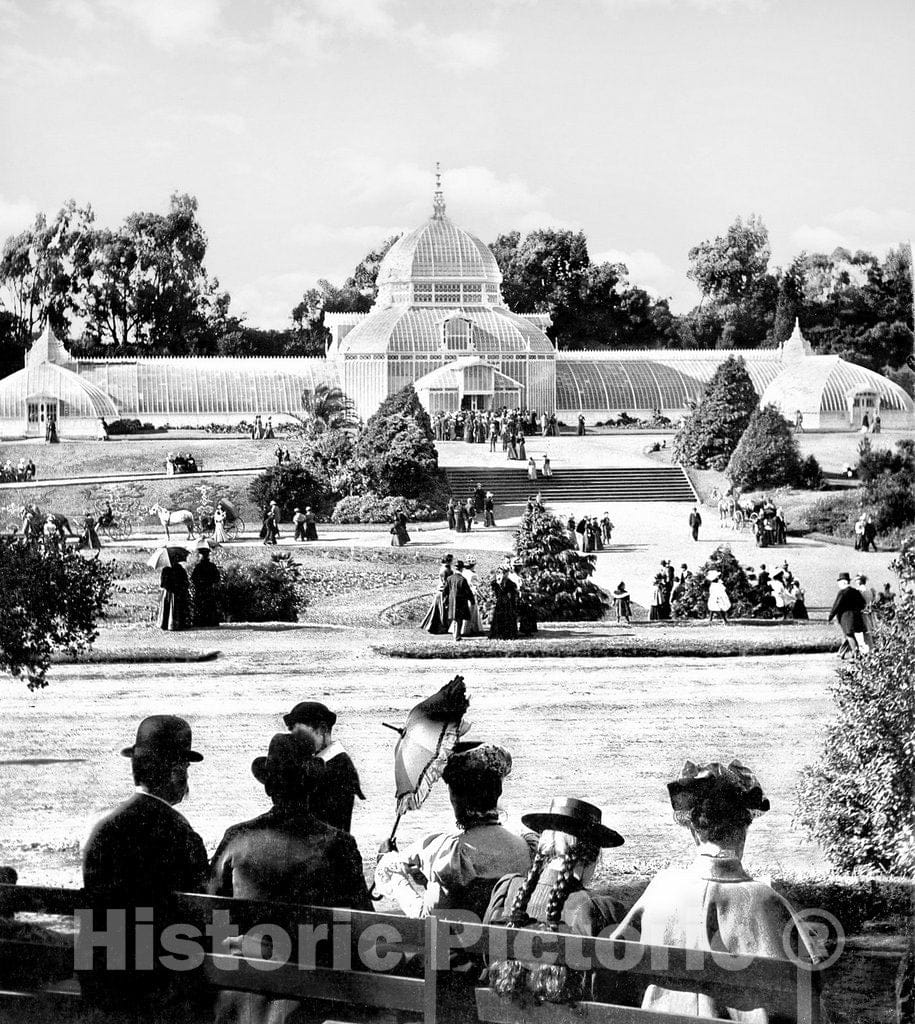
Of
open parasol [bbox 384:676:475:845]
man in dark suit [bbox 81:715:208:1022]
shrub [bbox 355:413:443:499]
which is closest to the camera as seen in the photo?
man in dark suit [bbox 81:715:208:1022]

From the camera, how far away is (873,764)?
545 cm

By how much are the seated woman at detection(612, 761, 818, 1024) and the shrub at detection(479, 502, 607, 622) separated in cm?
186

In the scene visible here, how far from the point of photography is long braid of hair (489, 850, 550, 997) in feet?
14.1

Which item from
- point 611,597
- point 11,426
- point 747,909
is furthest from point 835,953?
point 11,426

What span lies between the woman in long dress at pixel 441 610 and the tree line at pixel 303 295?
1.27 m

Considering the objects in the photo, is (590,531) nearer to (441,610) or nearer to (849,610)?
(441,610)

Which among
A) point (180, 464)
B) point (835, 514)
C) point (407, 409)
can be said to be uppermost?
point (407, 409)

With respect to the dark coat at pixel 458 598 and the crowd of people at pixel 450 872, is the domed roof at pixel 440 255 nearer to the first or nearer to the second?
the dark coat at pixel 458 598

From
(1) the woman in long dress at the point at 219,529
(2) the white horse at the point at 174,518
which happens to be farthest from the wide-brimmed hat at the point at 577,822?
(2) the white horse at the point at 174,518

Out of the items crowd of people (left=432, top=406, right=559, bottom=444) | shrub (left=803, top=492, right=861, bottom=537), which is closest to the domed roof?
crowd of people (left=432, top=406, right=559, bottom=444)

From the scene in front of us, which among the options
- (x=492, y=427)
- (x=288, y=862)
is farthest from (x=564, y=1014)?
(x=492, y=427)

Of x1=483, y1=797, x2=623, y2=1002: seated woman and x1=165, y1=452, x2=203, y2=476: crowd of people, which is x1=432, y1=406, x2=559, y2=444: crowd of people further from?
x1=483, y1=797, x2=623, y2=1002: seated woman

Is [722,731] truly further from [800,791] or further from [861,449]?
[861,449]

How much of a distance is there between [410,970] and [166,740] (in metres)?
1.22
